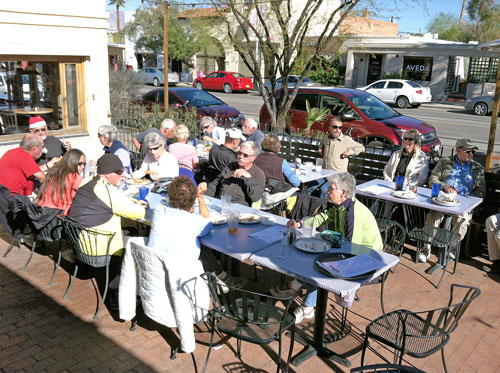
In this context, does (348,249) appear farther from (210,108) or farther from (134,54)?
(134,54)

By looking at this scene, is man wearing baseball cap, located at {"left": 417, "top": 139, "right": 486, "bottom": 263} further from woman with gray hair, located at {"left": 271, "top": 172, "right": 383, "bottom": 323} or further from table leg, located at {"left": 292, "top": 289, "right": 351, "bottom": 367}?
table leg, located at {"left": 292, "top": 289, "right": 351, "bottom": 367}

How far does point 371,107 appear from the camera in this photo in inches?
464

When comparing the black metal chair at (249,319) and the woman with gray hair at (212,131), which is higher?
the woman with gray hair at (212,131)

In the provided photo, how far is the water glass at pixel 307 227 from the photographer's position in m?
4.27

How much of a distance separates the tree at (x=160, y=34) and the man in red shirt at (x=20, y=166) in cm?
2878

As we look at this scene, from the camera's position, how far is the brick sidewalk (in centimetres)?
396

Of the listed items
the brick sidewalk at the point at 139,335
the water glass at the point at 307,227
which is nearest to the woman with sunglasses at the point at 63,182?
the brick sidewalk at the point at 139,335

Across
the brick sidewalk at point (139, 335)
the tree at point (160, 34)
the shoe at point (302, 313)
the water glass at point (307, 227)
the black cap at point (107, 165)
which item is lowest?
the brick sidewalk at point (139, 335)

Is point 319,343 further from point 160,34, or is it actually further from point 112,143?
point 160,34

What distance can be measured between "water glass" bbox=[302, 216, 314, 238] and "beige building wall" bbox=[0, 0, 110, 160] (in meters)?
6.08

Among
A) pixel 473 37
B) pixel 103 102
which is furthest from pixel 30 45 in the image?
pixel 473 37

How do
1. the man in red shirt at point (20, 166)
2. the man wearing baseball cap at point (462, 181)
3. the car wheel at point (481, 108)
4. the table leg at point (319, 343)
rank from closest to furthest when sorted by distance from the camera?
1. the table leg at point (319, 343)
2. the man in red shirt at point (20, 166)
3. the man wearing baseball cap at point (462, 181)
4. the car wheel at point (481, 108)

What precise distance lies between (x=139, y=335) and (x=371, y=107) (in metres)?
9.09

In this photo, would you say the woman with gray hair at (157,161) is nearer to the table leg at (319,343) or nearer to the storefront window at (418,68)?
the table leg at (319,343)
